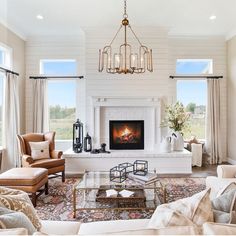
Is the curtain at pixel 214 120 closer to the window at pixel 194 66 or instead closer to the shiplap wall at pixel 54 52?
the window at pixel 194 66

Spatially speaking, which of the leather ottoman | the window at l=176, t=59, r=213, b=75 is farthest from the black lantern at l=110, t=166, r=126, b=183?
the window at l=176, t=59, r=213, b=75

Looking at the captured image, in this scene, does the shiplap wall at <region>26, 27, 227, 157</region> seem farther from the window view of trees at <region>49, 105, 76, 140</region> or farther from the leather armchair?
the leather armchair

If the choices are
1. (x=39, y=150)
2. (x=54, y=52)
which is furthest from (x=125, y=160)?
(x=54, y=52)

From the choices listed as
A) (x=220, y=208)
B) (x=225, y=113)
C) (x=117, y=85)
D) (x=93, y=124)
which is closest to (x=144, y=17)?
(x=117, y=85)

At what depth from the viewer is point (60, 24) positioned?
18.5 ft

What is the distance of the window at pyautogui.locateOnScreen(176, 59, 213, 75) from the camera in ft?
21.2

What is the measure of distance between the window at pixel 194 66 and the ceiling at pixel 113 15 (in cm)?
75

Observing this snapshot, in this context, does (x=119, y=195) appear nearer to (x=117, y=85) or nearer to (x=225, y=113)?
(x=117, y=85)

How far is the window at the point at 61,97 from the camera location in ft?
21.4

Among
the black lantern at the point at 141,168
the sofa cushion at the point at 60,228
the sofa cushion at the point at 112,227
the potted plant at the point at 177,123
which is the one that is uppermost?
the potted plant at the point at 177,123

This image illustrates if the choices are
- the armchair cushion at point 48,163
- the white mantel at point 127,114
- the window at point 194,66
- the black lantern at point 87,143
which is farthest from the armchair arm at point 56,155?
the window at point 194,66

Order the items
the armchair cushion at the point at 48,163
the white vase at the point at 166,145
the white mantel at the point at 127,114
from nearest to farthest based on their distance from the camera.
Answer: the armchair cushion at the point at 48,163 < the white vase at the point at 166,145 < the white mantel at the point at 127,114

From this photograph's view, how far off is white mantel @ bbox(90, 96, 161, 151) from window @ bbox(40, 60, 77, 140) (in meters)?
1.06

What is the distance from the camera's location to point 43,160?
4.52 meters
